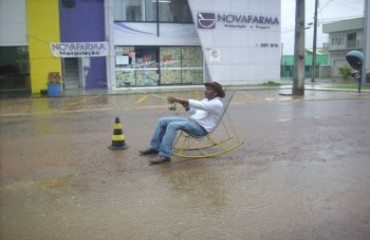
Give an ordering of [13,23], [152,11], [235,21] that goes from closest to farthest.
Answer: [13,23] → [152,11] → [235,21]

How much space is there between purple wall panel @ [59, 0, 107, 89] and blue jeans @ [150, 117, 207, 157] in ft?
72.8

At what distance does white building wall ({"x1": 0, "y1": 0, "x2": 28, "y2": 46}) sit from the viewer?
90.5 ft

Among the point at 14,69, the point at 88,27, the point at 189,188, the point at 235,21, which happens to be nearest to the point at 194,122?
the point at 189,188

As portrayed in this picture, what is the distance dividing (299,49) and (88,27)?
506 inches

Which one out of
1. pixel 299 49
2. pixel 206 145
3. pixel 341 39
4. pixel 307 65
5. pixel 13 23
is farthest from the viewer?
pixel 307 65

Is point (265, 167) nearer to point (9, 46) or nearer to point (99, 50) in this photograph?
point (99, 50)

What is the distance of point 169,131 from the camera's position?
7711mm

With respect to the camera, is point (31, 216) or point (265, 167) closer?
point (31, 216)

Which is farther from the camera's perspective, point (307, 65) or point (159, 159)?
point (307, 65)

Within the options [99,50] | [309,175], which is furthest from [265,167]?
[99,50]

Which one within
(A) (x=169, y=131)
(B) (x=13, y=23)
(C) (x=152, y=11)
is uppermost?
(C) (x=152, y=11)

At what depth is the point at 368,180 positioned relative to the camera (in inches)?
258

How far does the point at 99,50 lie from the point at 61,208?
2334 cm

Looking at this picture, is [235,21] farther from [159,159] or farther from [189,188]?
[189,188]
